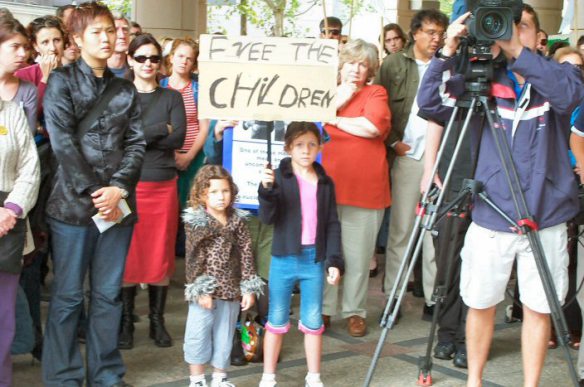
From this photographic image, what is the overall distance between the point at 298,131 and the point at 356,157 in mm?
1378

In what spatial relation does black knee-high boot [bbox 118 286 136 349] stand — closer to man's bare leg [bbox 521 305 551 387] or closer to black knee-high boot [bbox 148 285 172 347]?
black knee-high boot [bbox 148 285 172 347]

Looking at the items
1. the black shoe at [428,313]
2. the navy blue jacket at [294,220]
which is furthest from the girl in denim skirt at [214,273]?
the black shoe at [428,313]

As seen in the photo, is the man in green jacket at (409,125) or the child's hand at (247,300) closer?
the child's hand at (247,300)

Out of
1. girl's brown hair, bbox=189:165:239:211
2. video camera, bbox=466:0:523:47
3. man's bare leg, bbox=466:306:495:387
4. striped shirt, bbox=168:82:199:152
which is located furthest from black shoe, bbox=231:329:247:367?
video camera, bbox=466:0:523:47

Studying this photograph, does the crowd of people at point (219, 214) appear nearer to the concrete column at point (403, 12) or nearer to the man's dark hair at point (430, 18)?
the man's dark hair at point (430, 18)

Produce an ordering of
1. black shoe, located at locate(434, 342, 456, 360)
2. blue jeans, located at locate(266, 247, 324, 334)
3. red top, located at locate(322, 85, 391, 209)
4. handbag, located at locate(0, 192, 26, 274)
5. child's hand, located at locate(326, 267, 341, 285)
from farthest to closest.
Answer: red top, located at locate(322, 85, 391, 209), black shoe, located at locate(434, 342, 456, 360), blue jeans, located at locate(266, 247, 324, 334), child's hand, located at locate(326, 267, 341, 285), handbag, located at locate(0, 192, 26, 274)

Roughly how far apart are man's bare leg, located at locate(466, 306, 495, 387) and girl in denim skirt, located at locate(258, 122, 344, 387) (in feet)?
2.70

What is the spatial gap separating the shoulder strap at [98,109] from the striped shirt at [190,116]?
2.26 m

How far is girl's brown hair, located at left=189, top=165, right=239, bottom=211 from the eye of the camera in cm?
603

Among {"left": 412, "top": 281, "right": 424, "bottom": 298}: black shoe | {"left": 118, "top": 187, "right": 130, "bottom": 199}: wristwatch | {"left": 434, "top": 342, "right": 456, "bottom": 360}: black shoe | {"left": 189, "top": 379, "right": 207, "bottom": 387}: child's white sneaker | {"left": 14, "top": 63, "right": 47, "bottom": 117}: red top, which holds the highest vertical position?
{"left": 14, "top": 63, "right": 47, "bottom": 117}: red top

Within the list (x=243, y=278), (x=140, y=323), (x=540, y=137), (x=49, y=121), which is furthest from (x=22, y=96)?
(x=540, y=137)

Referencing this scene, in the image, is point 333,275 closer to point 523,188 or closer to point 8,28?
point 523,188

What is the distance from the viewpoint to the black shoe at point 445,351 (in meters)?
7.02

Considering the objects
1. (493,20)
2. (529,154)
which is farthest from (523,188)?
(493,20)
